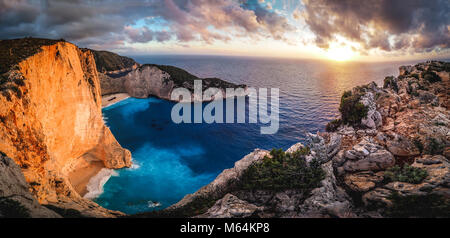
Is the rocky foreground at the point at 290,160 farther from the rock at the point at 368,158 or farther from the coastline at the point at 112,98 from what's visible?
the coastline at the point at 112,98

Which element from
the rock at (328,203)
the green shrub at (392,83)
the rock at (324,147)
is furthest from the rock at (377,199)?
the green shrub at (392,83)

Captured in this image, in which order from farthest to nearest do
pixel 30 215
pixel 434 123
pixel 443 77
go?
pixel 443 77 → pixel 434 123 → pixel 30 215

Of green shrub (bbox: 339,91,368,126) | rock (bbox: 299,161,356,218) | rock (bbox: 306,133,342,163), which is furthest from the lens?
green shrub (bbox: 339,91,368,126)

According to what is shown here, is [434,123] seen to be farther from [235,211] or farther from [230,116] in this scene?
[230,116]

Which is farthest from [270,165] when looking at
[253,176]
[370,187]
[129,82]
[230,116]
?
[129,82]

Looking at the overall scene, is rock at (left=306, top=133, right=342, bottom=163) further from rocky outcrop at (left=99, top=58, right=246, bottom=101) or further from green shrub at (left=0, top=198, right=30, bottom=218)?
rocky outcrop at (left=99, top=58, right=246, bottom=101)


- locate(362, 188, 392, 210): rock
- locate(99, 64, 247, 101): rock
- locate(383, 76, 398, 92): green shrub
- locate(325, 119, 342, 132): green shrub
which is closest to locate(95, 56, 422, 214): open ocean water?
locate(99, 64, 247, 101): rock
